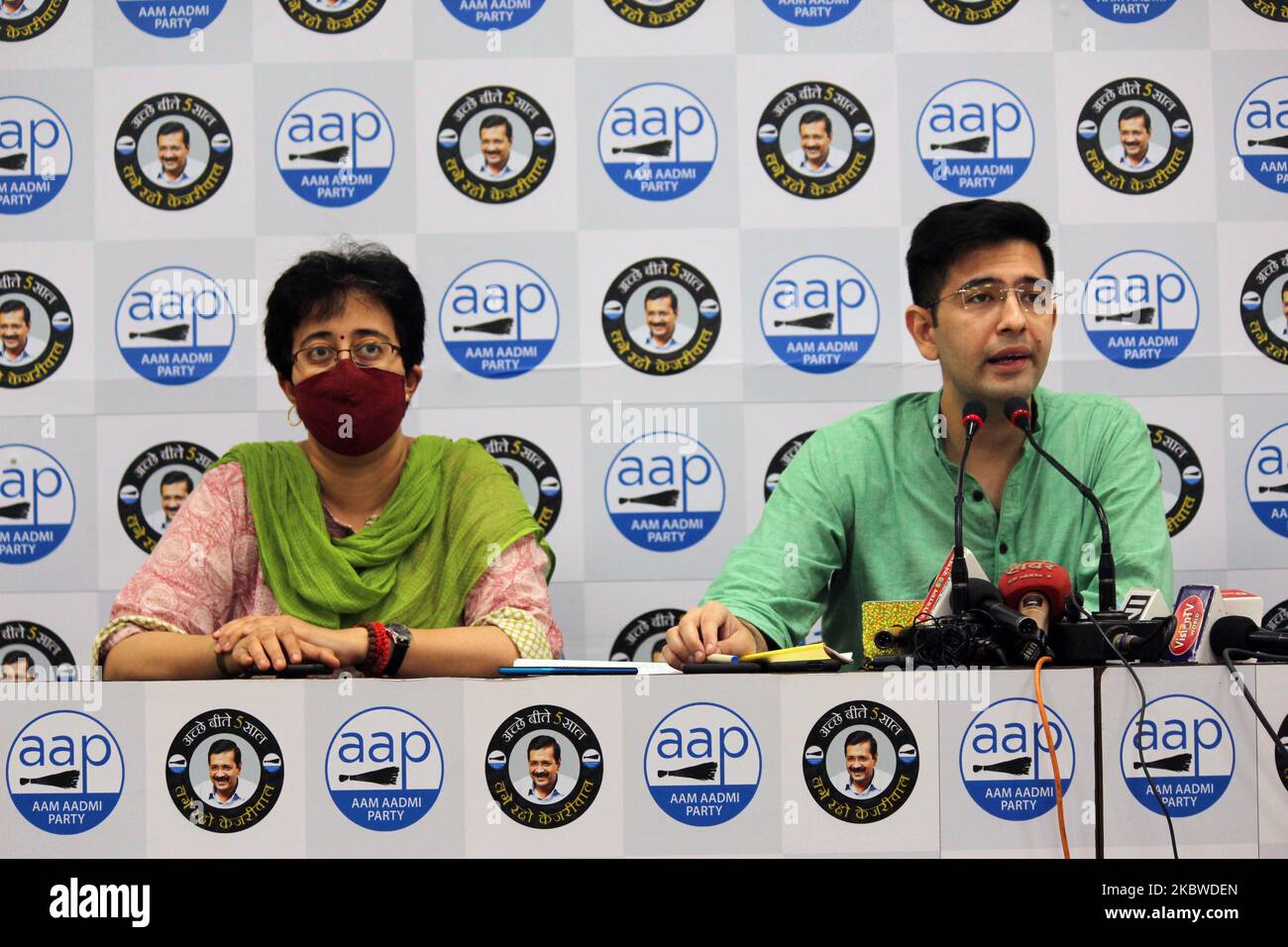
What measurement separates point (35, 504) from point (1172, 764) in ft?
8.05

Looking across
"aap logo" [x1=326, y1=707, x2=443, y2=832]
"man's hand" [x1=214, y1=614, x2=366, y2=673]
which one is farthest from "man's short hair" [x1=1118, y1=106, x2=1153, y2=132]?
"aap logo" [x1=326, y1=707, x2=443, y2=832]

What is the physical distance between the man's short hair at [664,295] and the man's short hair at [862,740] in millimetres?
1578

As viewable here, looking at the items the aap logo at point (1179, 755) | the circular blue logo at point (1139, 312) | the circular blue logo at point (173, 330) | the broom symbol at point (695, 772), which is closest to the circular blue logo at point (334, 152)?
the circular blue logo at point (173, 330)

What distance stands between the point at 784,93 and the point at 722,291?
0.48 metres

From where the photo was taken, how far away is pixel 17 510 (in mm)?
2820

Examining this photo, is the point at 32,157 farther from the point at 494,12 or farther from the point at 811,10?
the point at 811,10

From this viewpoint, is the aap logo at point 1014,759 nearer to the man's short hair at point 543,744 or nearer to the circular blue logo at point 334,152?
the man's short hair at point 543,744

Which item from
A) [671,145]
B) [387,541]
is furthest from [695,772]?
[671,145]

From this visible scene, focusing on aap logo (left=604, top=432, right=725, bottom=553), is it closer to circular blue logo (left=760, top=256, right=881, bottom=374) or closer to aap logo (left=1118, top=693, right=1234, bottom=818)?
circular blue logo (left=760, top=256, right=881, bottom=374)

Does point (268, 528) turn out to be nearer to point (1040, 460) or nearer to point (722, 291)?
point (722, 291)

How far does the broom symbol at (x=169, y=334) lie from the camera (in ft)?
9.29

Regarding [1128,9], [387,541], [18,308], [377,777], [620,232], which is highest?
[1128,9]

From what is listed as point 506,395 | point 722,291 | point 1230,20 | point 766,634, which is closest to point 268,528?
point 506,395

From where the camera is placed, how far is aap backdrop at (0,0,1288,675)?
9.29ft
